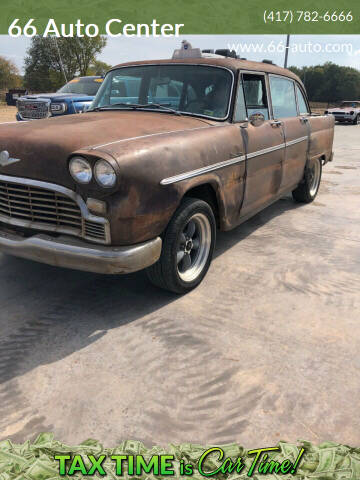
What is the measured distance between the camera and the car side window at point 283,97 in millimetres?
4781

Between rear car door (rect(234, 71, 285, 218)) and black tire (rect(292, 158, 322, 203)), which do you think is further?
black tire (rect(292, 158, 322, 203))

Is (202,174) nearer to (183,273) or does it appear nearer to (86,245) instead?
(183,273)

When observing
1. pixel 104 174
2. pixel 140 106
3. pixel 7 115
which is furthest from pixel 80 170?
pixel 7 115

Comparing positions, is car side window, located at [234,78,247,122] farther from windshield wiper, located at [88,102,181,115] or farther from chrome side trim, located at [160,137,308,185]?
windshield wiper, located at [88,102,181,115]

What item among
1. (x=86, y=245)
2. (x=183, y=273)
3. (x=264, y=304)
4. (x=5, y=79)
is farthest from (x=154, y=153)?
(x=5, y=79)

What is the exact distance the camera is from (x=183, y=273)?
11.3ft

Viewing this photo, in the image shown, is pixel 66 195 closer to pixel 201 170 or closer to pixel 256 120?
pixel 201 170

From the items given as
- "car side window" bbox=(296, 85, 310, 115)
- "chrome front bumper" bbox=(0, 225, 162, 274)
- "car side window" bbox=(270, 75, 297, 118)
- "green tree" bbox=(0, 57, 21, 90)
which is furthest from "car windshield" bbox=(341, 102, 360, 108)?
"green tree" bbox=(0, 57, 21, 90)

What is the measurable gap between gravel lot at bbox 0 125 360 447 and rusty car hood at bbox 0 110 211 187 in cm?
104

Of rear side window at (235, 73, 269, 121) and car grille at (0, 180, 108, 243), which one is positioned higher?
rear side window at (235, 73, 269, 121)

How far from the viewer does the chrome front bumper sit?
2.73 m

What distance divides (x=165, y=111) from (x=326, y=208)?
331 centimetres

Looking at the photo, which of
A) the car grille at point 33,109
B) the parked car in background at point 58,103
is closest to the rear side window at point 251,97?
the parked car in background at point 58,103

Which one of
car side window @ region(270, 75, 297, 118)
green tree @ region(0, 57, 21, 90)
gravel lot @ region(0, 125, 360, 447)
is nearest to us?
gravel lot @ region(0, 125, 360, 447)
